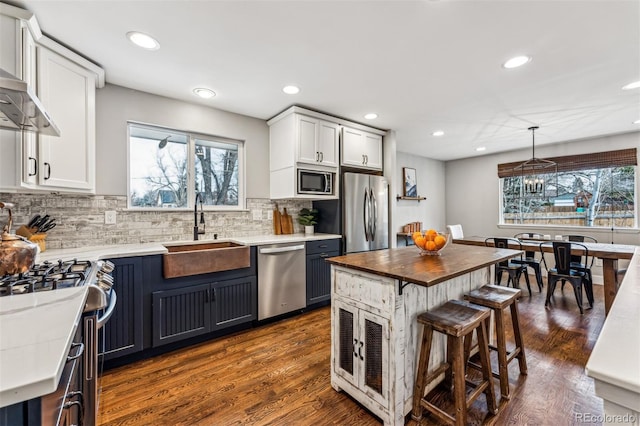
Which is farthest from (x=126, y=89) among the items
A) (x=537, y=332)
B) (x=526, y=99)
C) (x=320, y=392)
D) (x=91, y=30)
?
(x=537, y=332)

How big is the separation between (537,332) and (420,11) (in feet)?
10.1

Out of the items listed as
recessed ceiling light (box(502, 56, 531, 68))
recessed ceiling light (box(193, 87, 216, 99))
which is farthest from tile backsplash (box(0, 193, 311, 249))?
recessed ceiling light (box(502, 56, 531, 68))

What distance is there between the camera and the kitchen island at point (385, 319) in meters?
1.48

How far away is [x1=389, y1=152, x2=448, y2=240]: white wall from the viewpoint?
5.62 m

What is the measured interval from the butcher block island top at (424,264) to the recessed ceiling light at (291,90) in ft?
5.97

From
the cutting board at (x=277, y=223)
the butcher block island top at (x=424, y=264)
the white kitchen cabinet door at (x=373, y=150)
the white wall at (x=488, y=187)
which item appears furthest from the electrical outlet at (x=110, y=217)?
the white wall at (x=488, y=187)

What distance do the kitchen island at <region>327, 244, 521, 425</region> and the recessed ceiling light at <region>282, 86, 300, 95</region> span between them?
1.83 m

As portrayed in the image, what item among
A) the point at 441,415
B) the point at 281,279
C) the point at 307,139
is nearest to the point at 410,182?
the point at 307,139

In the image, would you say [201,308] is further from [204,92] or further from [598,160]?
[598,160]

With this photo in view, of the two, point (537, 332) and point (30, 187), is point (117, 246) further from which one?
point (537, 332)

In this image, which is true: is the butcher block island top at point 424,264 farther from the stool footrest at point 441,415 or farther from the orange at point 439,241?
the stool footrest at point 441,415

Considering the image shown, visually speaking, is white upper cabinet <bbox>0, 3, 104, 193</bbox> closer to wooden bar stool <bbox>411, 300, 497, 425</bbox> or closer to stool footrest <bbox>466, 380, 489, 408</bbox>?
wooden bar stool <bbox>411, 300, 497, 425</bbox>

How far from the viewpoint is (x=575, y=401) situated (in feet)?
5.59

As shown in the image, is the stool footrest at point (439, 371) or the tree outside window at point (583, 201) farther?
the tree outside window at point (583, 201)
